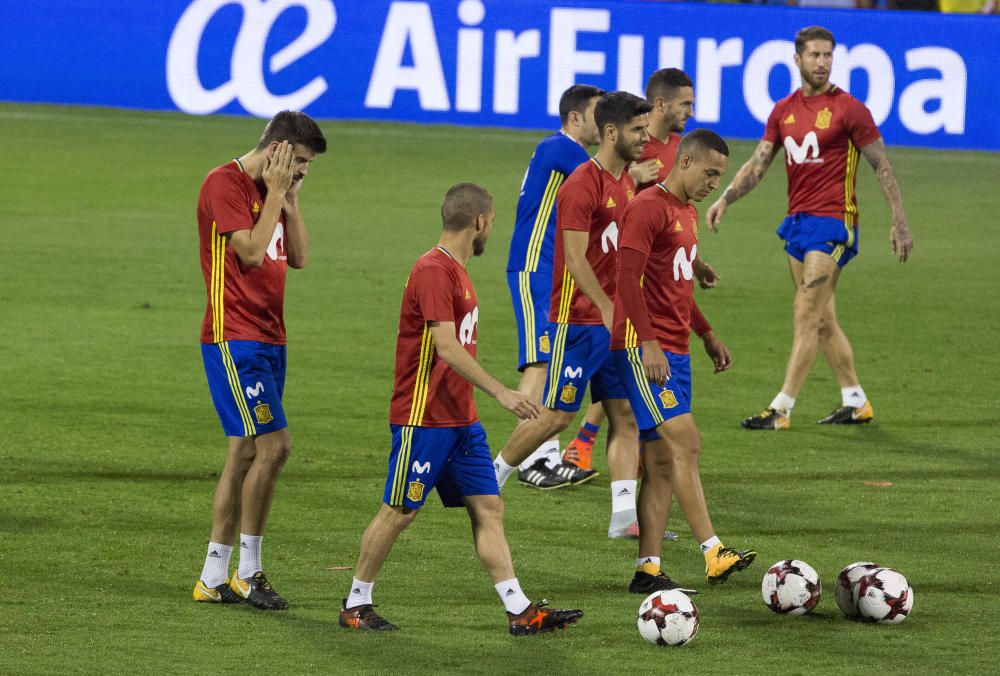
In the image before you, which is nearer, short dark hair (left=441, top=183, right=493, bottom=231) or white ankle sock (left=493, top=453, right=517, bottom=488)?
short dark hair (left=441, top=183, right=493, bottom=231)

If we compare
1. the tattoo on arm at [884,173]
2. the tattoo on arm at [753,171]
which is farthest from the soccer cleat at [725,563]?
the tattoo on arm at [753,171]

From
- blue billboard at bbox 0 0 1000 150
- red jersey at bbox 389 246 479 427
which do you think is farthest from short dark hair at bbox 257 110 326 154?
blue billboard at bbox 0 0 1000 150

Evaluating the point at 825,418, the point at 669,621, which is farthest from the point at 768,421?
the point at 669,621

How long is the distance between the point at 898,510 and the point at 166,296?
26.4 feet

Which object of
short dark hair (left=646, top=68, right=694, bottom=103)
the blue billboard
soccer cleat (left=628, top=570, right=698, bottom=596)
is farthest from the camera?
the blue billboard

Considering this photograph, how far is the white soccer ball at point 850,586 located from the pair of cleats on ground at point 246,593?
7.18 ft

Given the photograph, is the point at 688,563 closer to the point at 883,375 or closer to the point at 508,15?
the point at 883,375

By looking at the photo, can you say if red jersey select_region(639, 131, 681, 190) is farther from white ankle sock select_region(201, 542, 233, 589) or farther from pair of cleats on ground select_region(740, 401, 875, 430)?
white ankle sock select_region(201, 542, 233, 589)

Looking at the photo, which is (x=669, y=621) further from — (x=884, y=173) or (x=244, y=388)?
(x=884, y=173)

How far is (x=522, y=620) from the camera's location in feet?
21.5

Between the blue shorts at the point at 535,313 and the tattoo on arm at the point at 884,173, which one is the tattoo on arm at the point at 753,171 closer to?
the tattoo on arm at the point at 884,173

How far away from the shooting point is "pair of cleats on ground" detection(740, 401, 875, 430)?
10922mm

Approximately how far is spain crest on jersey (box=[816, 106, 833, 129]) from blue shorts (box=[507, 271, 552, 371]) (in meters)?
2.68

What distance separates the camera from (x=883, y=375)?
12.7 metres
